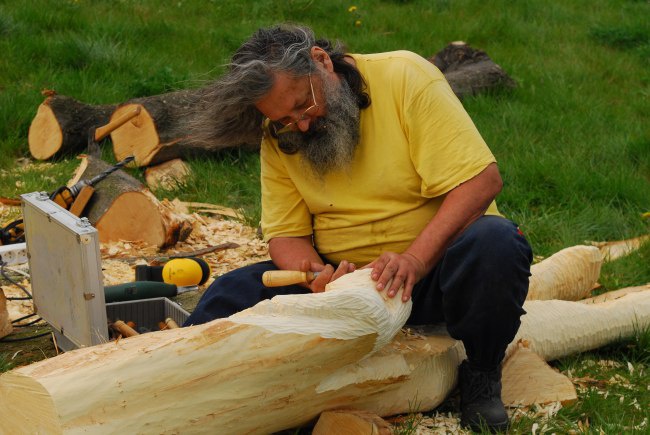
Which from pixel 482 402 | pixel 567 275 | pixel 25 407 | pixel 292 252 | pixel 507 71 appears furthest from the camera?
pixel 507 71

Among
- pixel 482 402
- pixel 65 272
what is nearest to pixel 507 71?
pixel 482 402

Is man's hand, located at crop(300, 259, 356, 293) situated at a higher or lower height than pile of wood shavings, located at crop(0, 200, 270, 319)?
higher

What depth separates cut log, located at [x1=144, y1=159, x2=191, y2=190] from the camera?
20.1ft

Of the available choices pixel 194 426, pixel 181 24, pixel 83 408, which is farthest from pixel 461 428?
pixel 181 24

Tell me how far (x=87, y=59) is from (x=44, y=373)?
538cm

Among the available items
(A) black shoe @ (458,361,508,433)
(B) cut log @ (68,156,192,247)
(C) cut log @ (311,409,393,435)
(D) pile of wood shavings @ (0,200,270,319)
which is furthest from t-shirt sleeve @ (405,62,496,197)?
(B) cut log @ (68,156,192,247)

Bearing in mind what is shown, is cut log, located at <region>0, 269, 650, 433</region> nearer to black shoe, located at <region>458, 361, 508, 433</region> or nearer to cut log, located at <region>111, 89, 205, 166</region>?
black shoe, located at <region>458, 361, 508, 433</region>

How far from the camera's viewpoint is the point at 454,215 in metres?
3.19

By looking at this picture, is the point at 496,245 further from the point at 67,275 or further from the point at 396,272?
the point at 67,275

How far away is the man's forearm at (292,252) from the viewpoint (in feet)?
11.6

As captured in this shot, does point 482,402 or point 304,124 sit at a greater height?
point 304,124

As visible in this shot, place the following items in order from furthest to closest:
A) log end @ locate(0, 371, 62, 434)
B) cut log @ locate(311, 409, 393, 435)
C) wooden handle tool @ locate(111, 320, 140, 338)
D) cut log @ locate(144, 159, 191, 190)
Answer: cut log @ locate(144, 159, 191, 190) → wooden handle tool @ locate(111, 320, 140, 338) → cut log @ locate(311, 409, 393, 435) → log end @ locate(0, 371, 62, 434)

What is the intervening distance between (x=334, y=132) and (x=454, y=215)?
52cm

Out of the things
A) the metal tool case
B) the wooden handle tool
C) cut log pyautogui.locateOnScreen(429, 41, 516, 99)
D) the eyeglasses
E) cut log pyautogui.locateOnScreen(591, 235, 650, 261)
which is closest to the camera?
the metal tool case
